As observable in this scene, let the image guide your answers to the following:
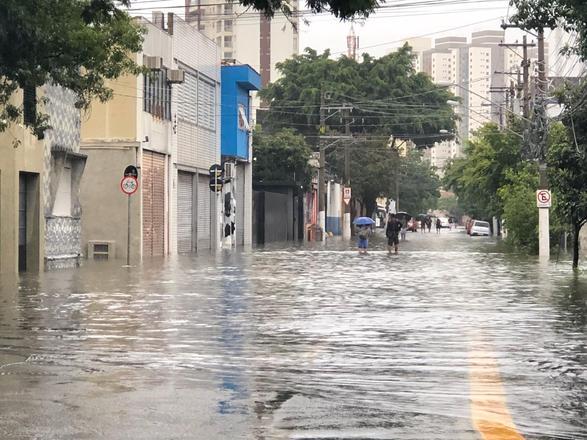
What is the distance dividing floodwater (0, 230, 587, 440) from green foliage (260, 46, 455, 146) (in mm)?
66006

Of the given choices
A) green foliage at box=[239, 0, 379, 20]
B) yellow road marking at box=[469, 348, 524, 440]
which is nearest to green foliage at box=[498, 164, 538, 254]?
yellow road marking at box=[469, 348, 524, 440]

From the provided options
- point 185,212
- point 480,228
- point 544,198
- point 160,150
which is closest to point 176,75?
point 160,150

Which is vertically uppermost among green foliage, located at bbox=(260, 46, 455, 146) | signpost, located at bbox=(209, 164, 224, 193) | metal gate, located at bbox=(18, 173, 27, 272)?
green foliage, located at bbox=(260, 46, 455, 146)

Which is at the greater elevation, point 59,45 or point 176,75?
point 176,75

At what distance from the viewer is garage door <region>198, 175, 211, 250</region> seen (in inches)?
2037

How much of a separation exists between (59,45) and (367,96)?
230 feet

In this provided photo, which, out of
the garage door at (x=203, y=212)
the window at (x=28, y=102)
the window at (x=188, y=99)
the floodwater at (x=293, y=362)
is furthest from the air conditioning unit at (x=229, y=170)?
the floodwater at (x=293, y=362)

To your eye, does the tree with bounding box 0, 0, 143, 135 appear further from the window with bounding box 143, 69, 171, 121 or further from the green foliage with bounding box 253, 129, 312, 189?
the green foliage with bounding box 253, 129, 312, 189

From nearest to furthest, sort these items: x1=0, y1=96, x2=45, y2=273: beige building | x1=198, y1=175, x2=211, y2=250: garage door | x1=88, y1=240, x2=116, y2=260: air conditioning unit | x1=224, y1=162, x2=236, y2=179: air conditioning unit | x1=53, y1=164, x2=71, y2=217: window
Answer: x1=0, y1=96, x2=45, y2=273: beige building
x1=53, y1=164, x2=71, y2=217: window
x1=88, y1=240, x2=116, y2=260: air conditioning unit
x1=198, y1=175, x2=211, y2=250: garage door
x1=224, y1=162, x2=236, y2=179: air conditioning unit

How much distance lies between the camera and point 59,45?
2045 centimetres

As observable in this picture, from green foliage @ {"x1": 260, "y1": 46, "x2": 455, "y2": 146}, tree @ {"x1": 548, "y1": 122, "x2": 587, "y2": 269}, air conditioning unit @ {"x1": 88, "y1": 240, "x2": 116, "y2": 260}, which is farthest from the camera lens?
green foliage @ {"x1": 260, "y1": 46, "x2": 455, "y2": 146}

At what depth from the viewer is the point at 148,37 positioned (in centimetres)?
4303

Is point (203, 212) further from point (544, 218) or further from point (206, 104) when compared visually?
point (544, 218)

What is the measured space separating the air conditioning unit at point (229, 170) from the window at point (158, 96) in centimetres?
882
